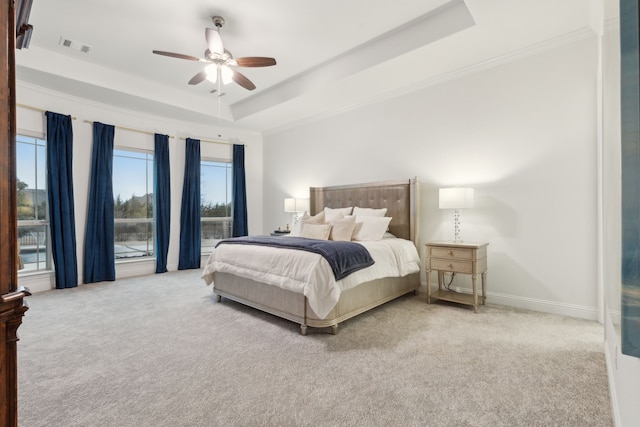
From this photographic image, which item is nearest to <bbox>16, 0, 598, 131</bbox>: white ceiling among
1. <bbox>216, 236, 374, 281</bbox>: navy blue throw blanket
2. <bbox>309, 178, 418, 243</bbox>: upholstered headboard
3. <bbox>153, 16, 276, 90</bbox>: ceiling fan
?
<bbox>153, 16, 276, 90</bbox>: ceiling fan

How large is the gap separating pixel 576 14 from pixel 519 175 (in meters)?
1.54

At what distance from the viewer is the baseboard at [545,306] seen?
10.00ft

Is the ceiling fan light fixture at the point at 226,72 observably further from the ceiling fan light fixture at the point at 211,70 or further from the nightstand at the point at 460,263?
the nightstand at the point at 460,263

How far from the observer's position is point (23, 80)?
4047mm

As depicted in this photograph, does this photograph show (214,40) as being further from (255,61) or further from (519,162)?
(519,162)

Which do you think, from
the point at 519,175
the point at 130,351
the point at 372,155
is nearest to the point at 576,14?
the point at 519,175

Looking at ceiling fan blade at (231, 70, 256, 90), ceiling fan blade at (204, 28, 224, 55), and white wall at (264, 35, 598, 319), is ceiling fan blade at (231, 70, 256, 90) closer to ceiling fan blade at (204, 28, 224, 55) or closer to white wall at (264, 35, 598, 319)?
ceiling fan blade at (204, 28, 224, 55)

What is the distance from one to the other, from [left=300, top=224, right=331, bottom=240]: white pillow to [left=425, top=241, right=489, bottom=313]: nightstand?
4.00 ft

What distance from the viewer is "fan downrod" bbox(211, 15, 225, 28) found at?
3152 mm

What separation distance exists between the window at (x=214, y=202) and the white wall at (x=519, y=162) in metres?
3.46

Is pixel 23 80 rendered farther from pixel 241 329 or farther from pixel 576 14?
pixel 576 14

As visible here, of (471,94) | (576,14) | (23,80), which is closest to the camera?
(576,14)

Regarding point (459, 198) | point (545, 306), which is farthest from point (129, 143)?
point (545, 306)

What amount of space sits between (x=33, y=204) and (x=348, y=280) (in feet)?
15.2
